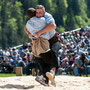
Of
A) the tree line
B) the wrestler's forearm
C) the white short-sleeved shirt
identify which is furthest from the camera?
the tree line

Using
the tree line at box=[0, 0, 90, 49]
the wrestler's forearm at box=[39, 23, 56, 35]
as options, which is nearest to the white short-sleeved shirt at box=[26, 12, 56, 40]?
the wrestler's forearm at box=[39, 23, 56, 35]

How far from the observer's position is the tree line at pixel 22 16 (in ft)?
150

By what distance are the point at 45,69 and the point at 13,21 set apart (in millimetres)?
39506

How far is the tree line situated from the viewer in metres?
45.8

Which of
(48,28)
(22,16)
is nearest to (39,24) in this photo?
(48,28)

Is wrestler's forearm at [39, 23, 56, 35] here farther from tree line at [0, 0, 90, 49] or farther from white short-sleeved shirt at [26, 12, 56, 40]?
tree line at [0, 0, 90, 49]

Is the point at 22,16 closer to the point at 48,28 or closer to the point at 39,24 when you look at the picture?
the point at 39,24

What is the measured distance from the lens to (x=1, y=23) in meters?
45.8

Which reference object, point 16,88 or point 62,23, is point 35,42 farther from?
point 62,23

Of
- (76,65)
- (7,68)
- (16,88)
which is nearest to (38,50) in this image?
(16,88)

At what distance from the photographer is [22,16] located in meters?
52.5

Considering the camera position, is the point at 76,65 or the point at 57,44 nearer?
the point at 57,44

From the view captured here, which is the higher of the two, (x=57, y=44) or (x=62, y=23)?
(x=62, y=23)

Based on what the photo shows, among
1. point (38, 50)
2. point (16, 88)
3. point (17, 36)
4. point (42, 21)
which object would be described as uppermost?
point (17, 36)
